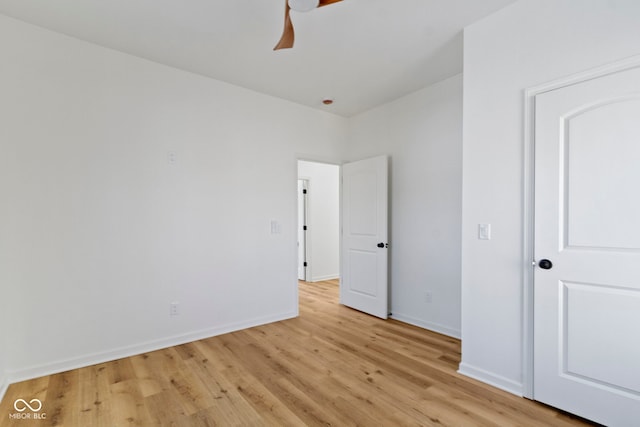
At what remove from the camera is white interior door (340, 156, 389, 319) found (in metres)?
3.90

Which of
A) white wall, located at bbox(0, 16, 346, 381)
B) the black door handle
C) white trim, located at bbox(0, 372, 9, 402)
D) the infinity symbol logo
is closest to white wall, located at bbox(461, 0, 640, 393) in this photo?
the black door handle

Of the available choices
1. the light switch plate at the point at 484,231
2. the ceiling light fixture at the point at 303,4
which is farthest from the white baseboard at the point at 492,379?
the ceiling light fixture at the point at 303,4

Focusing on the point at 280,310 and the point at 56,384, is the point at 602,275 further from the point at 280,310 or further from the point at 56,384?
the point at 56,384

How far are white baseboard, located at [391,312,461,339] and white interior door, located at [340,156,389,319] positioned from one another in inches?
6.9

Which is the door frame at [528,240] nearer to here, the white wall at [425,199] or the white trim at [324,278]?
the white wall at [425,199]

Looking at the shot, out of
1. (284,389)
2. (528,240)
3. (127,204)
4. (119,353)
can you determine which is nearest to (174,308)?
(119,353)

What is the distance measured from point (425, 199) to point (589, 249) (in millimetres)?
1783

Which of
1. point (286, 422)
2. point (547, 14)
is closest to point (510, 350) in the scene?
point (286, 422)

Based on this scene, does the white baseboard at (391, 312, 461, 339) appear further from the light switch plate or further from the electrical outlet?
the electrical outlet

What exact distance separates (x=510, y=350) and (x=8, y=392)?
11.8 ft

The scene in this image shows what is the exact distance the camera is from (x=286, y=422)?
6.19 ft

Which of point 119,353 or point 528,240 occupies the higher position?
point 528,240

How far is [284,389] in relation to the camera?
2.26m

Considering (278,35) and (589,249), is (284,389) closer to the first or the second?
(589,249)
